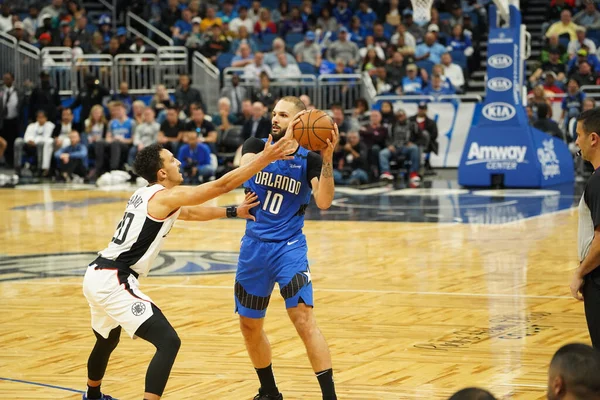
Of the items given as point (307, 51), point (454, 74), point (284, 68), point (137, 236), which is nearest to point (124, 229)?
point (137, 236)

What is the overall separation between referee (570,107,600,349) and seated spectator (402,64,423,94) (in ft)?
57.4

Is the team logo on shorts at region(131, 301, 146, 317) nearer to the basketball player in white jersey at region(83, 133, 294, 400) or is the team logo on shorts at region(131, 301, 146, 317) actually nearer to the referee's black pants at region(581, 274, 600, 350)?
the basketball player in white jersey at region(83, 133, 294, 400)

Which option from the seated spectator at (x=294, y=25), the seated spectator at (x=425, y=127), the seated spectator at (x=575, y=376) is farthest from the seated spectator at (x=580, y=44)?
the seated spectator at (x=575, y=376)

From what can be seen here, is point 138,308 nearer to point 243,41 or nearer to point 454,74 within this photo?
point 454,74

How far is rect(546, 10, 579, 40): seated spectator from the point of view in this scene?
24047mm

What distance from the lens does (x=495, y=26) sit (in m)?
20.1

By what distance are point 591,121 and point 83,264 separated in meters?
7.41

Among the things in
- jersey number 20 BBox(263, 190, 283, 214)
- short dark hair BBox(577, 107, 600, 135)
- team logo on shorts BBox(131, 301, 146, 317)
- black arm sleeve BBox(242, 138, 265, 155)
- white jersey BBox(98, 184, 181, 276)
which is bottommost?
team logo on shorts BBox(131, 301, 146, 317)

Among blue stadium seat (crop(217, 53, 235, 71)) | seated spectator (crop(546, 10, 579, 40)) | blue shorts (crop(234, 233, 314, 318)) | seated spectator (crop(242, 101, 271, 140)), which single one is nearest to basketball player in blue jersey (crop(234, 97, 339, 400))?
blue shorts (crop(234, 233, 314, 318))

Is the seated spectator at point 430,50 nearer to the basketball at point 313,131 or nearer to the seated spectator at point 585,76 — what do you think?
the seated spectator at point 585,76

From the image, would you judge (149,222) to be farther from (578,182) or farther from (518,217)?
(578,182)

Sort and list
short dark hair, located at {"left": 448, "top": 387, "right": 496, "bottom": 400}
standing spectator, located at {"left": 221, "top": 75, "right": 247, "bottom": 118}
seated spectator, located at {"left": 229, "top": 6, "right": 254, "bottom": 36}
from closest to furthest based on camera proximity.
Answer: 1. short dark hair, located at {"left": 448, "top": 387, "right": 496, "bottom": 400}
2. standing spectator, located at {"left": 221, "top": 75, "right": 247, "bottom": 118}
3. seated spectator, located at {"left": 229, "top": 6, "right": 254, "bottom": 36}

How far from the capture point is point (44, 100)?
24.1 meters

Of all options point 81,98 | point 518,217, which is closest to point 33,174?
point 81,98
